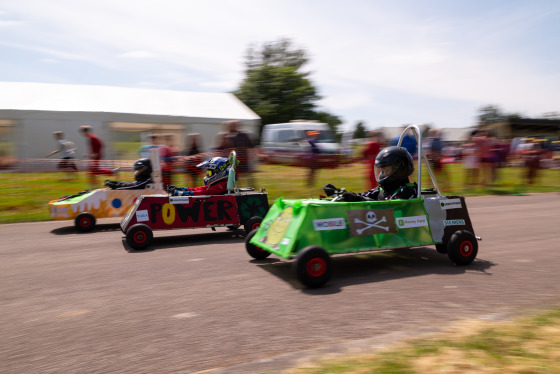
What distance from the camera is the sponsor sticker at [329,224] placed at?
17.4 feet

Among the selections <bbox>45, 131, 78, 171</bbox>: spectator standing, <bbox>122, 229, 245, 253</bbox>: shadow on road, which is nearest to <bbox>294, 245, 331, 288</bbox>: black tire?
<bbox>122, 229, 245, 253</bbox>: shadow on road

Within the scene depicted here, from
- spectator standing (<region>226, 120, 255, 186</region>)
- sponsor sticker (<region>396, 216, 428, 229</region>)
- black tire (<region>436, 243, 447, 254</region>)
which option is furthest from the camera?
spectator standing (<region>226, 120, 255, 186</region>)

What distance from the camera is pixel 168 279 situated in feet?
18.6

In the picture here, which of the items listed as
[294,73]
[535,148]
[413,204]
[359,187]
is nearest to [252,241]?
[413,204]

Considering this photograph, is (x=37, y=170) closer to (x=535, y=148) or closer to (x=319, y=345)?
(x=319, y=345)

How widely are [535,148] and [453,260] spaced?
1453cm

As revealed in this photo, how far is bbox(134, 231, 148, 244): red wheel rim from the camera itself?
7426 mm

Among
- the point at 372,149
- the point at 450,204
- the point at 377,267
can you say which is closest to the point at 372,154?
the point at 372,149

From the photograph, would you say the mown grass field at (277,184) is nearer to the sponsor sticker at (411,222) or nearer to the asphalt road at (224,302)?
the asphalt road at (224,302)

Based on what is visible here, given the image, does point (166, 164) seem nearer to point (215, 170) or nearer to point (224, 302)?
point (215, 170)

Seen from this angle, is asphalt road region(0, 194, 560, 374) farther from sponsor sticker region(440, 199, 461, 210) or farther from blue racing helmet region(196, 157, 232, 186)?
blue racing helmet region(196, 157, 232, 186)

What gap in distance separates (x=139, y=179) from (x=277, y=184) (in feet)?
20.8

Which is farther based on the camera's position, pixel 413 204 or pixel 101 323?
pixel 413 204

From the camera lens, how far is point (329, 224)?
212 inches
